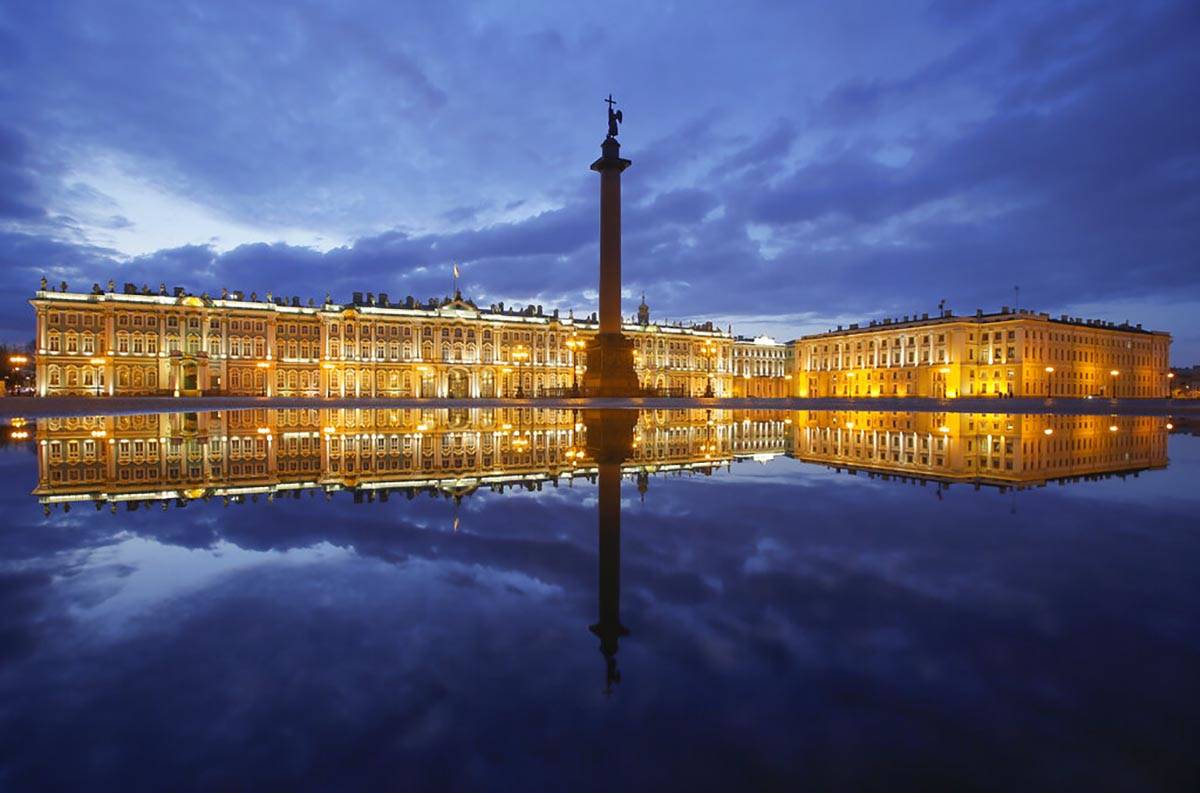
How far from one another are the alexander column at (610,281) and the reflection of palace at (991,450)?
1785 centimetres

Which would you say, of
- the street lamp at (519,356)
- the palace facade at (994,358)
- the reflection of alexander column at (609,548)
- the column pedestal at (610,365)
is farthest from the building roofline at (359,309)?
the reflection of alexander column at (609,548)

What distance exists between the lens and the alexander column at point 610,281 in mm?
34062

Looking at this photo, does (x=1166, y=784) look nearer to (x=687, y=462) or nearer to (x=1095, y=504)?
(x=1095, y=504)

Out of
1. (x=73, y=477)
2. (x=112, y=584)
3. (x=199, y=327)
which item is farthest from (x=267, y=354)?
(x=112, y=584)

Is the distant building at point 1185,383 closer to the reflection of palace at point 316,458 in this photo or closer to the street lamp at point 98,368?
the reflection of palace at point 316,458

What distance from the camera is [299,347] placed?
72.9 meters

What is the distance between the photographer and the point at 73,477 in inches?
330

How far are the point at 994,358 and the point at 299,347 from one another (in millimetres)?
82534

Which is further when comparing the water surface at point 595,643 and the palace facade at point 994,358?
the palace facade at point 994,358

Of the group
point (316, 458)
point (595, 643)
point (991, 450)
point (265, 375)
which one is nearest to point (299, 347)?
point (265, 375)

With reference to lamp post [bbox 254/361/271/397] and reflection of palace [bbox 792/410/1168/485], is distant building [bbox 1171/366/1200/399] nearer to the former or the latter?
reflection of palace [bbox 792/410/1168/485]

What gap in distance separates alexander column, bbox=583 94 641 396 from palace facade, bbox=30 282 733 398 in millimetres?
19392

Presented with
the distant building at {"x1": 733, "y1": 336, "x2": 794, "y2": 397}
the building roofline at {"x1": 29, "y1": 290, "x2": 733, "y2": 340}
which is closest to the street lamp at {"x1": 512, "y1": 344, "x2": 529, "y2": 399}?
the building roofline at {"x1": 29, "y1": 290, "x2": 733, "y2": 340}

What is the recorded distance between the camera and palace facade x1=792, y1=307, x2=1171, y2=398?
8009 cm
